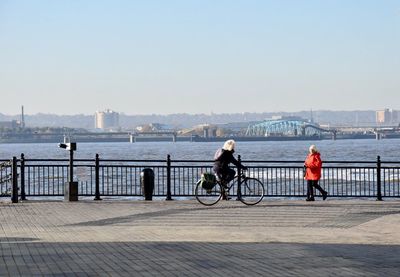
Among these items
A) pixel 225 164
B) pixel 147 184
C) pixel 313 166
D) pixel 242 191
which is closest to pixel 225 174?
pixel 225 164

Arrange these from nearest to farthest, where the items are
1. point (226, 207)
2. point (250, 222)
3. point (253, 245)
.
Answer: point (253, 245) → point (250, 222) → point (226, 207)

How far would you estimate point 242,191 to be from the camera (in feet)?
72.6

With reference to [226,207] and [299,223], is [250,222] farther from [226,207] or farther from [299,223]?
[226,207]

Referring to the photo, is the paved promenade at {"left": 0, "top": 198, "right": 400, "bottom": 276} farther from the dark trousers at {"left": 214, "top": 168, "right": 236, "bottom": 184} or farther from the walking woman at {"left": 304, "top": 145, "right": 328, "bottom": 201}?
the walking woman at {"left": 304, "top": 145, "right": 328, "bottom": 201}

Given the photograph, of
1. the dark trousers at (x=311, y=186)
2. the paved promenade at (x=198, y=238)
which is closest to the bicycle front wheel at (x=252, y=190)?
the paved promenade at (x=198, y=238)

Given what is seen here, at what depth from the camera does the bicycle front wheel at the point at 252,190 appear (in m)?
21.5

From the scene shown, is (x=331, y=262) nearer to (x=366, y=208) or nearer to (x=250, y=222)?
(x=250, y=222)

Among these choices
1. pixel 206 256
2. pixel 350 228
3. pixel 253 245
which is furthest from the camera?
pixel 350 228

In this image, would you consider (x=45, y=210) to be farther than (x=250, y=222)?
Yes

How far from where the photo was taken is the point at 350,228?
16453 millimetres

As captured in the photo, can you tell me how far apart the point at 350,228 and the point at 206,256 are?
508cm

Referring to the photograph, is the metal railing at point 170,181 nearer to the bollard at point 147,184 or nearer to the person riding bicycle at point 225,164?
the bollard at point 147,184

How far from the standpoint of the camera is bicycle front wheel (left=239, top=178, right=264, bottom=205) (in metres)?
21.5

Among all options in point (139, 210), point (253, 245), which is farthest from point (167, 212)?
point (253, 245)
